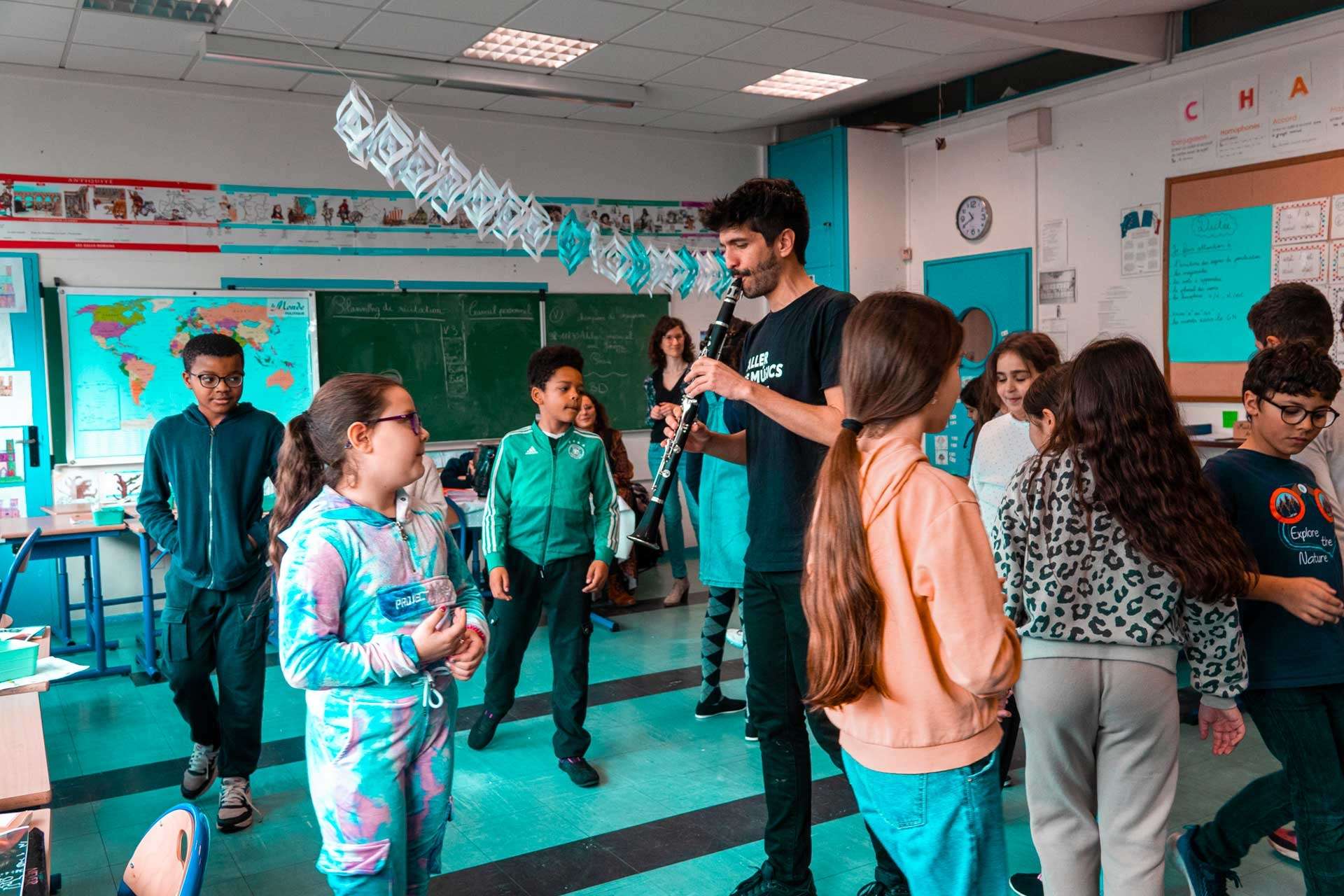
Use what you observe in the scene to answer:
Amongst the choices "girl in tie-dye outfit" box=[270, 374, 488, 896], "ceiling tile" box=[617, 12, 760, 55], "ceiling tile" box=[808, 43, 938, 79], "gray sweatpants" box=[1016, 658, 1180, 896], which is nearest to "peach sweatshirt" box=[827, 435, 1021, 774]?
"gray sweatpants" box=[1016, 658, 1180, 896]

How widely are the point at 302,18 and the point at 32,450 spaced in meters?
2.67

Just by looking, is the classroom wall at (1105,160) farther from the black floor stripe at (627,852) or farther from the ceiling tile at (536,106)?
the black floor stripe at (627,852)

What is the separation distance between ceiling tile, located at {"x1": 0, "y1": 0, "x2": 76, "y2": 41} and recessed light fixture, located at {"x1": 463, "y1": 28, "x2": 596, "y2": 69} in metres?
1.77

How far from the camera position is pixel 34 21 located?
447 centimetres

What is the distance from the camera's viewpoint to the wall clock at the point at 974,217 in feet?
20.1

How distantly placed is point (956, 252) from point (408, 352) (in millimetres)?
3441

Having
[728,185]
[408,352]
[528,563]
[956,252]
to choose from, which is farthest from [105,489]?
[956,252]

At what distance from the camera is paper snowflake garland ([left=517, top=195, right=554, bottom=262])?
154 inches

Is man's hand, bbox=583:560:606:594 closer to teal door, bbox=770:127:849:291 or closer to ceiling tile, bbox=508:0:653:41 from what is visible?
ceiling tile, bbox=508:0:653:41

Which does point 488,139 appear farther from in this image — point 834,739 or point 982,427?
point 834,739

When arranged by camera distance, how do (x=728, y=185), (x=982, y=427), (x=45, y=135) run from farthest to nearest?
1. (x=728, y=185)
2. (x=45, y=135)
3. (x=982, y=427)

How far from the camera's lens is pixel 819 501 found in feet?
4.87

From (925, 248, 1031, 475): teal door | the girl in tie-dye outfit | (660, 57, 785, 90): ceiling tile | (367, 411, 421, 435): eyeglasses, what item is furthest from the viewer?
(925, 248, 1031, 475): teal door

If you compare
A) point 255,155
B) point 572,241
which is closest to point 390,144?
point 572,241
